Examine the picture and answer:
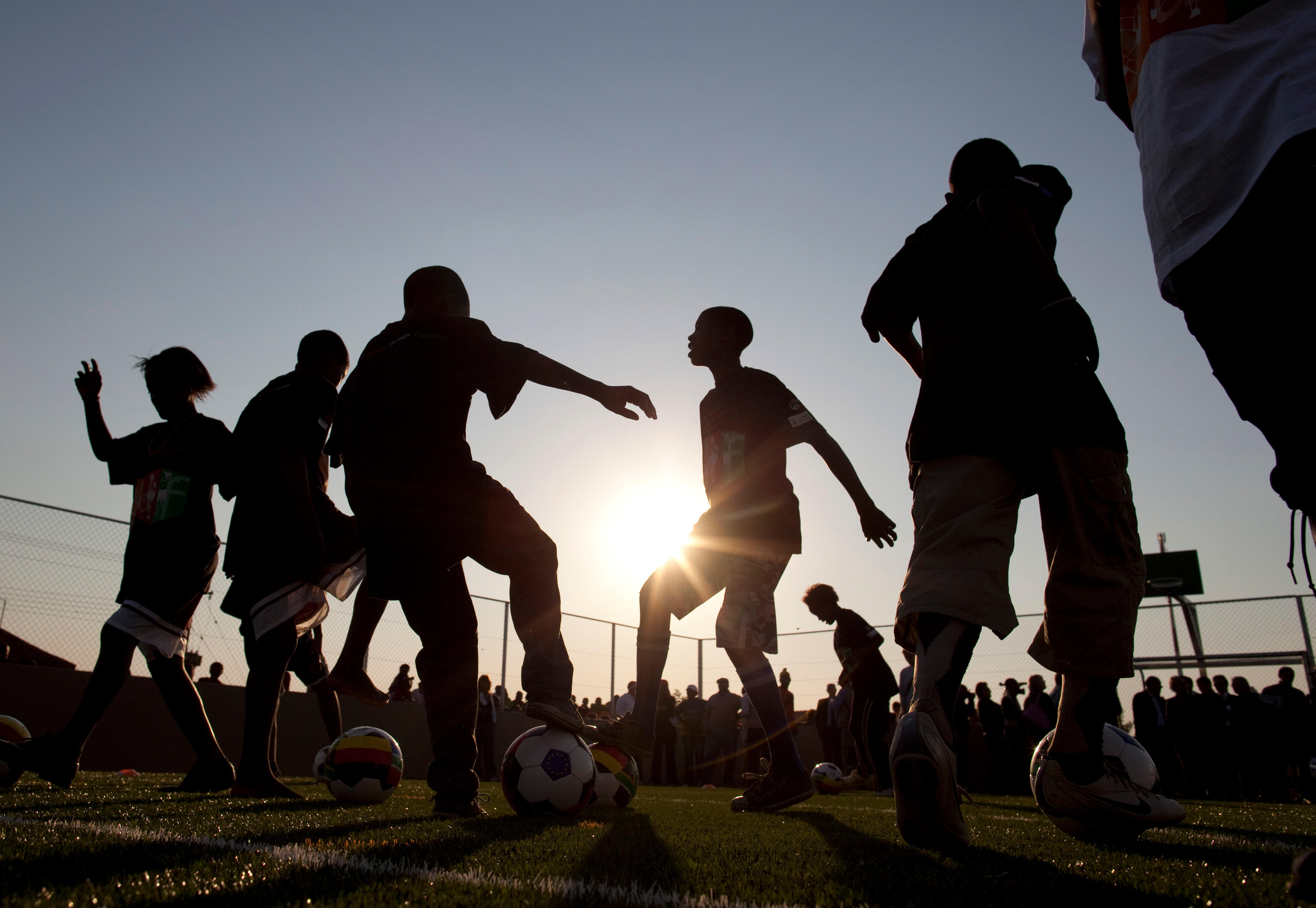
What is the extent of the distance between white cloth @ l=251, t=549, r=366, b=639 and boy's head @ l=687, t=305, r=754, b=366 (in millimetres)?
2210

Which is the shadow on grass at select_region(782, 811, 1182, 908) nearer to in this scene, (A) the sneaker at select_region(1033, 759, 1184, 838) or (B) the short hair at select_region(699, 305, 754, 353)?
(A) the sneaker at select_region(1033, 759, 1184, 838)

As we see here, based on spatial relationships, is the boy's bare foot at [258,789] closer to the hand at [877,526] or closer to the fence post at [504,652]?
the hand at [877,526]

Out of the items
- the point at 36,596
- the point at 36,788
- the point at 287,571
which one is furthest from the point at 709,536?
the point at 36,596

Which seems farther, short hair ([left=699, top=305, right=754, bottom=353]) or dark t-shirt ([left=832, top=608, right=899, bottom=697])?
dark t-shirt ([left=832, top=608, right=899, bottom=697])

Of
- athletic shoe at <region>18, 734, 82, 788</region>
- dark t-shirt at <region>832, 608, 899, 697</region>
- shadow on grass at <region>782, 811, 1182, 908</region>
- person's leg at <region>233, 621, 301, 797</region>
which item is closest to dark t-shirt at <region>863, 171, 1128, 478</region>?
shadow on grass at <region>782, 811, 1182, 908</region>

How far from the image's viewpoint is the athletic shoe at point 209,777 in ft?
13.8

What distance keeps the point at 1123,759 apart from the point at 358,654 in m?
3.16

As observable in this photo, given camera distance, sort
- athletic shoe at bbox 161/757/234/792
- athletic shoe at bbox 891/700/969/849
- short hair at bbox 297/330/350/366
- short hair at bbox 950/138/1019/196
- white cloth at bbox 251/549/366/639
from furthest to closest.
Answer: short hair at bbox 297/330/350/366 → athletic shoe at bbox 161/757/234/792 → white cloth at bbox 251/549/366/639 → short hair at bbox 950/138/1019/196 → athletic shoe at bbox 891/700/969/849

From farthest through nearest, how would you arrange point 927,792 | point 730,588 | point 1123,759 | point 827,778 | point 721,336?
1. point 827,778
2. point 721,336
3. point 730,588
4. point 1123,759
5. point 927,792

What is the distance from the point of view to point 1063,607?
2268 mm

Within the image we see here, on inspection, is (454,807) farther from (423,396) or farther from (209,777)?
(209,777)

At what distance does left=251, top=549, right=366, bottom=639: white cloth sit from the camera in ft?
13.5

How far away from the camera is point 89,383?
5.05m

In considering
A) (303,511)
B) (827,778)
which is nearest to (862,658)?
(827,778)
